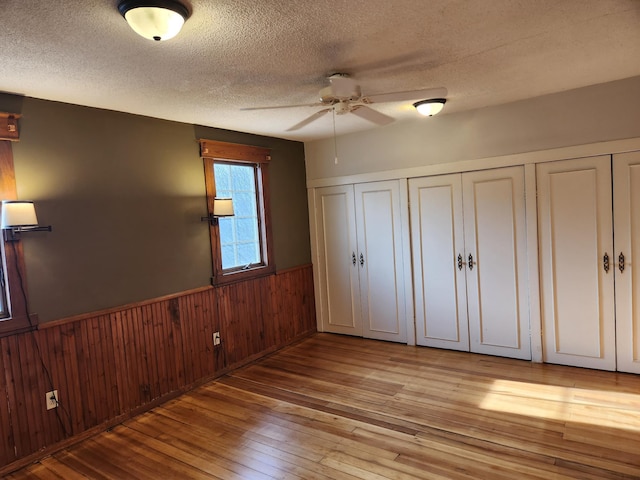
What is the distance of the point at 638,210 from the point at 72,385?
463 cm

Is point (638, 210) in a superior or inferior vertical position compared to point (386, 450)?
superior

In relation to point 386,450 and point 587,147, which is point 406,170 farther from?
point 386,450

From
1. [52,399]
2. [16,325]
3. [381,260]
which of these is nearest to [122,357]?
[52,399]

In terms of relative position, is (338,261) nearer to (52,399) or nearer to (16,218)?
(52,399)

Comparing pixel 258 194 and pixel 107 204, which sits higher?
pixel 258 194

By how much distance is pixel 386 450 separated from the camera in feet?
8.64

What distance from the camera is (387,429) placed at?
2.89 meters

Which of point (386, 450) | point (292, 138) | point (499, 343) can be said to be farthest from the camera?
point (292, 138)

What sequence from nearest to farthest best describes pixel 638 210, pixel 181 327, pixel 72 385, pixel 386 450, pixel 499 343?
1. pixel 386 450
2. pixel 72 385
3. pixel 638 210
4. pixel 181 327
5. pixel 499 343

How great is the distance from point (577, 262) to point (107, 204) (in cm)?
403

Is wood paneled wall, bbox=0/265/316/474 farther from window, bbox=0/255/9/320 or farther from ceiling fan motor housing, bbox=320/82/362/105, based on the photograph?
ceiling fan motor housing, bbox=320/82/362/105

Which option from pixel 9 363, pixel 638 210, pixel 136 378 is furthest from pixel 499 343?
pixel 9 363

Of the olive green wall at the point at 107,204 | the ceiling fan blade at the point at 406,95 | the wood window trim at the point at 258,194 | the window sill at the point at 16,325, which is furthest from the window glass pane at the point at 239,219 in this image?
the ceiling fan blade at the point at 406,95

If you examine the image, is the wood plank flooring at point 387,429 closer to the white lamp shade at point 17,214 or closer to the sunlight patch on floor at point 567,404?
the sunlight patch on floor at point 567,404
